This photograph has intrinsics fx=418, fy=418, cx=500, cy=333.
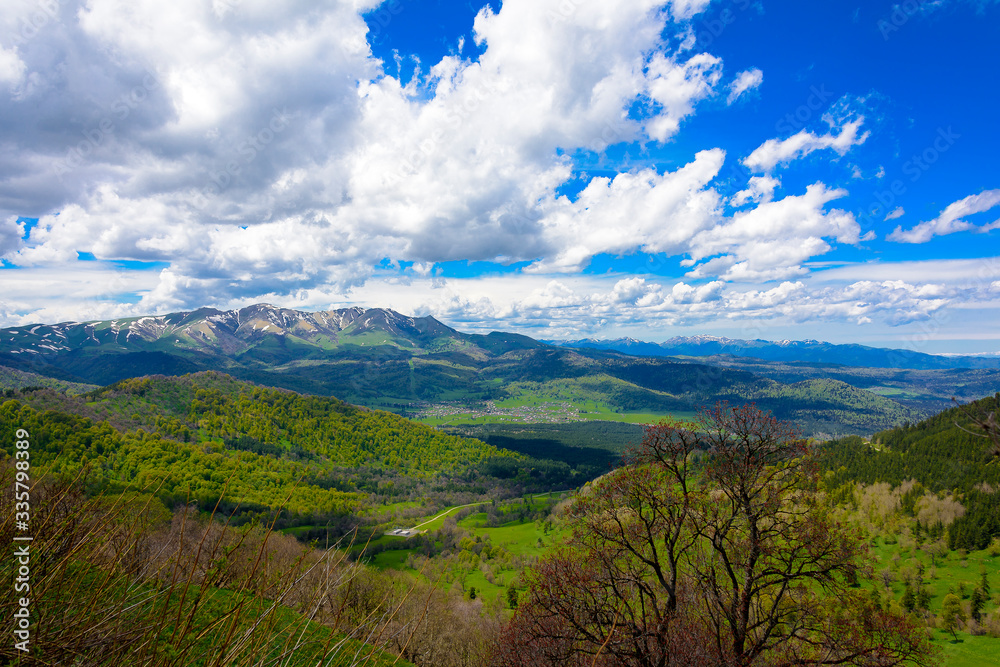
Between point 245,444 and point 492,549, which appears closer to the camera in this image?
point 492,549

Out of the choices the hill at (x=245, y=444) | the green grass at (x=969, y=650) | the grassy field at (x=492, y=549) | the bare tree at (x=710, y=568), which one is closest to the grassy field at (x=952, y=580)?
the green grass at (x=969, y=650)

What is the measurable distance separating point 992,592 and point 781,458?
4233cm

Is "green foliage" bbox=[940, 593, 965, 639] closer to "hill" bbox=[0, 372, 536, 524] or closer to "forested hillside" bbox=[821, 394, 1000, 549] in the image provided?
"forested hillside" bbox=[821, 394, 1000, 549]

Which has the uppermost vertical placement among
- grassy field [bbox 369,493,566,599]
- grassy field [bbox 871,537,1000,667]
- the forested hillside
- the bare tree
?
the bare tree

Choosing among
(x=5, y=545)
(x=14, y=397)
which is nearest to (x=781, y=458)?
(x=5, y=545)

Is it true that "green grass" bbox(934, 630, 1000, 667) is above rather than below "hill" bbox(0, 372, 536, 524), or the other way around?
above

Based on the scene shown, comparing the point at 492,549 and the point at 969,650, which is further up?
the point at 969,650

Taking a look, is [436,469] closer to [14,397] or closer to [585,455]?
[585,455]

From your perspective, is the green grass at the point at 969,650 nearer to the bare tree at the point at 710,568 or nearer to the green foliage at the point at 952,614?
the green foliage at the point at 952,614

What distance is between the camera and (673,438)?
1585cm

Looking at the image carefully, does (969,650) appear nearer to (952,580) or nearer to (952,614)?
(952,614)

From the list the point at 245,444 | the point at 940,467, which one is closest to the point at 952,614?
the point at 940,467

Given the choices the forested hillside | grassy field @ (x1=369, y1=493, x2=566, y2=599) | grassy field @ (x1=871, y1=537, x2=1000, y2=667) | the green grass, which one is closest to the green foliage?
grassy field @ (x1=871, y1=537, x2=1000, y2=667)

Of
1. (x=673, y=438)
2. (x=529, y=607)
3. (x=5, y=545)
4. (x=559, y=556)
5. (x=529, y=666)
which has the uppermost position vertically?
(x=5, y=545)
